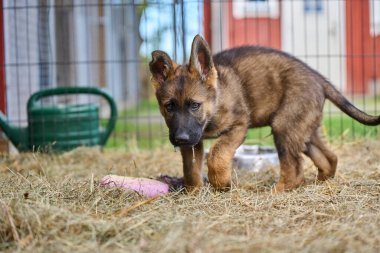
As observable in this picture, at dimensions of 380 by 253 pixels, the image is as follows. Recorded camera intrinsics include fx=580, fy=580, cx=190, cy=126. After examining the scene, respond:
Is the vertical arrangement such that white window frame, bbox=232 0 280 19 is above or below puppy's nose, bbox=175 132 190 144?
above

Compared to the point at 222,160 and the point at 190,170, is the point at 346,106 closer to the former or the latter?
the point at 222,160

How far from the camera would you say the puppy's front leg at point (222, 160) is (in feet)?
15.9

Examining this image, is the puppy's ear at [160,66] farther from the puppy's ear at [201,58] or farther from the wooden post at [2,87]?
the wooden post at [2,87]

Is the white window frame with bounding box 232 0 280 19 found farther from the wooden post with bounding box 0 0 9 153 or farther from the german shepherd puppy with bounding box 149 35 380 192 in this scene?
the german shepherd puppy with bounding box 149 35 380 192

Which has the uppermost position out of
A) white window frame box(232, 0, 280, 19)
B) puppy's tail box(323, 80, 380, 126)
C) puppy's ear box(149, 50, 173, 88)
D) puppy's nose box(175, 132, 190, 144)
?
white window frame box(232, 0, 280, 19)

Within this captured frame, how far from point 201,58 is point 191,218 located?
1.81 metres

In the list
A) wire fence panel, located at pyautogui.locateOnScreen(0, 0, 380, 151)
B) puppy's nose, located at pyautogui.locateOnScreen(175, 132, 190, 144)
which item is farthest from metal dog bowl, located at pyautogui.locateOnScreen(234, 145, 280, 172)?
puppy's nose, located at pyautogui.locateOnScreen(175, 132, 190, 144)

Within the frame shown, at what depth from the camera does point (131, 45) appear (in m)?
25.5

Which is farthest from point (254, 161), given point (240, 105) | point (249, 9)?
point (249, 9)

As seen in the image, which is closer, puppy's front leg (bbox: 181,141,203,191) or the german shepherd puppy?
the german shepherd puppy

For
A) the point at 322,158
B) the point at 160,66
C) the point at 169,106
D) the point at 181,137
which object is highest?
the point at 160,66

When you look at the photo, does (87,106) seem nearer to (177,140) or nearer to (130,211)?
(177,140)

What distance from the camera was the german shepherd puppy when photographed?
4.84 m

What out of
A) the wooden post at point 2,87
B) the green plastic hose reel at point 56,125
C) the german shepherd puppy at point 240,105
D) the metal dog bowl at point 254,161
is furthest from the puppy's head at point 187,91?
the wooden post at point 2,87
